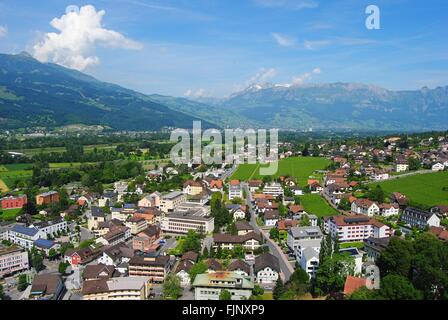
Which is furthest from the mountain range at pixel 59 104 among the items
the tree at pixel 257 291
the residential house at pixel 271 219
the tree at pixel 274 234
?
the tree at pixel 257 291

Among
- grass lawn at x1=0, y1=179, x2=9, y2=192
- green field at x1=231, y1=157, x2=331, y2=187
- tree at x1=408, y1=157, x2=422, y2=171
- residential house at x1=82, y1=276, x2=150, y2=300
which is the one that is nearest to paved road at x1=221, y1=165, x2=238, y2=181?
green field at x1=231, y1=157, x2=331, y2=187

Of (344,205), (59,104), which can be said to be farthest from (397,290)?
(59,104)

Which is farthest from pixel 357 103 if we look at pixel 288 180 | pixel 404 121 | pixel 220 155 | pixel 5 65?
pixel 288 180

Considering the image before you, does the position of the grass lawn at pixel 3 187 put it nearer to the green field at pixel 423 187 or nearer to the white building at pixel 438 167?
the green field at pixel 423 187

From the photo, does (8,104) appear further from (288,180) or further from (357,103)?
(357,103)

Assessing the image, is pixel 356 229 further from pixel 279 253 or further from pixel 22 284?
pixel 22 284

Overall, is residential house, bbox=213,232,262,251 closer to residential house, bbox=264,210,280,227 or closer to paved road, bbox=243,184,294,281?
paved road, bbox=243,184,294,281
